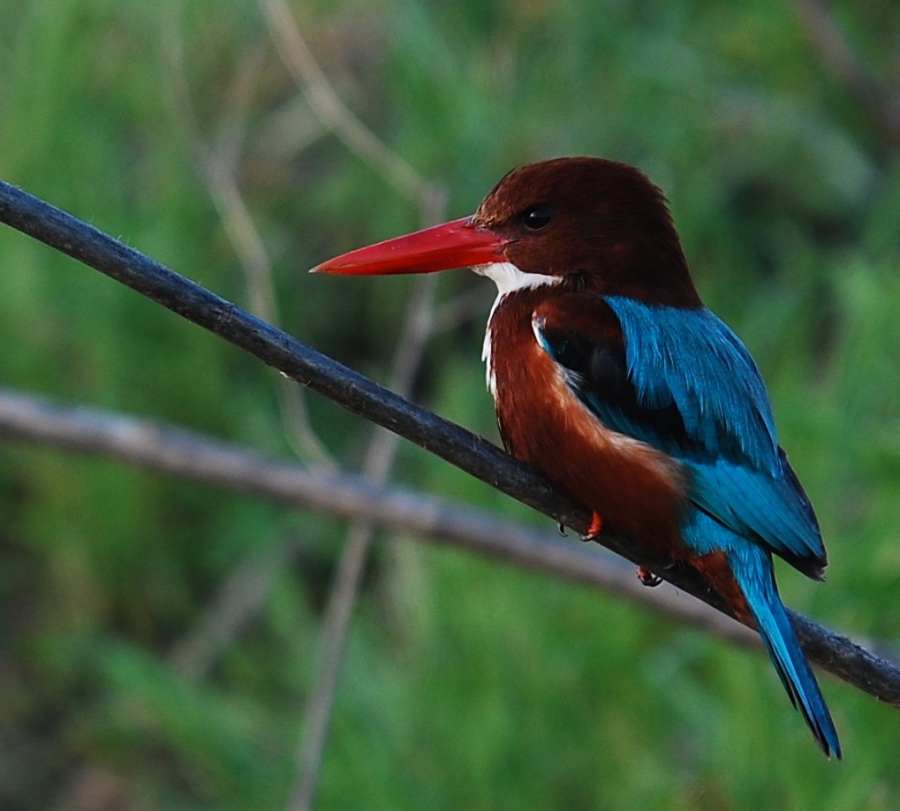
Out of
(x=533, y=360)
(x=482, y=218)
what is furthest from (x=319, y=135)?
(x=533, y=360)

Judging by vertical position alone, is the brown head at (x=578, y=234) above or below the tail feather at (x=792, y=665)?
above

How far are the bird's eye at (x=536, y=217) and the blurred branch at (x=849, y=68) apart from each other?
6.61 feet

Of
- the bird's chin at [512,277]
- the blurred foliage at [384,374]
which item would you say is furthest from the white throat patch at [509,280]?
the blurred foliage at [384,374]

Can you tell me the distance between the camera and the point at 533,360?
1912 mm

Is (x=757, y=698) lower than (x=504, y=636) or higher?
higher

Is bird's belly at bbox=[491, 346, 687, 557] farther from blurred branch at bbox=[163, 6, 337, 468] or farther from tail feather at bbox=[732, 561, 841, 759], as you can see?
blurred branch at bbox=[163, 6, 337, 468]

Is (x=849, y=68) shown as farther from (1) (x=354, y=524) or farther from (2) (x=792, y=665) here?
(2) (x=792, y=665)

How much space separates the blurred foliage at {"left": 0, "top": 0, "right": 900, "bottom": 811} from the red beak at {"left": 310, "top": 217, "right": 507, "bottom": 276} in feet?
2.39

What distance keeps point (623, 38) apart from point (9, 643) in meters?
2.10

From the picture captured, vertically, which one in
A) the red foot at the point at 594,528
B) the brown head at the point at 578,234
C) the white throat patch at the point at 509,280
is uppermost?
the brown head at the point at 578,234

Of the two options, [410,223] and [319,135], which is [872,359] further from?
[319,135]

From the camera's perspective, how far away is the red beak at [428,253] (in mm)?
1925

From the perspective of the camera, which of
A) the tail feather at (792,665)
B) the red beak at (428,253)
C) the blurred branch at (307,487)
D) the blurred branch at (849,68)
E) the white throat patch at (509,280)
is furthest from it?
the blurred branch at (849,68)

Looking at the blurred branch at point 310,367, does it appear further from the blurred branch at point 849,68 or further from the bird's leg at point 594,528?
the blurred branch at point 849,68
